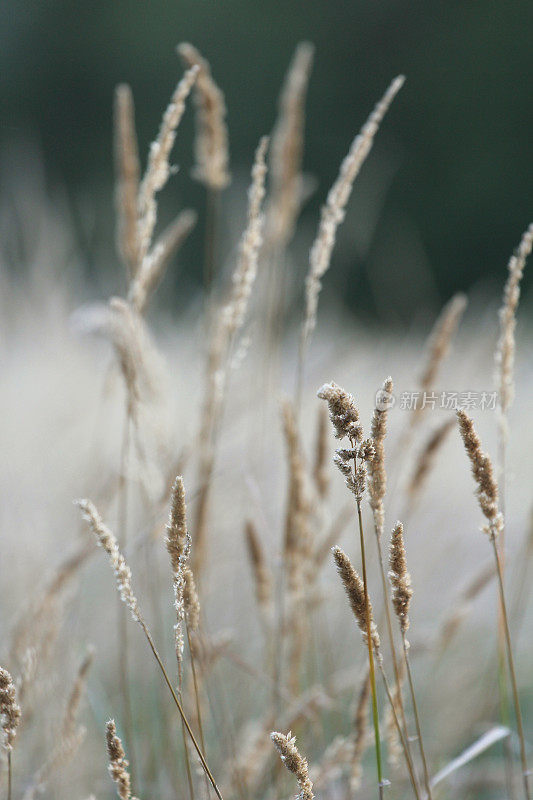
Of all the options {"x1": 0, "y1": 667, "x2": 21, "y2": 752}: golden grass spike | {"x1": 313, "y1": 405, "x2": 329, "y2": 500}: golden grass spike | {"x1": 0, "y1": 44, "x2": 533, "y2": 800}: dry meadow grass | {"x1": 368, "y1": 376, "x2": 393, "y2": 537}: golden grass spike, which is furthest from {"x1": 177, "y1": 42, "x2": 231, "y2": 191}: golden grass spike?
{"x1": 0, "y1": 667, "x2": 21, "y2": 752}: golden grass spike

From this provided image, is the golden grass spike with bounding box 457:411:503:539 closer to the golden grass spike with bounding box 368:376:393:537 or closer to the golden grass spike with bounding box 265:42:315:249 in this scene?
the golden grass spike with bounding box 368:376:393:537

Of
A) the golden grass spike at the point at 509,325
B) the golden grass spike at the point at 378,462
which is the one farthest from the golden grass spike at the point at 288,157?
the golden grass spike at the point at 378,462

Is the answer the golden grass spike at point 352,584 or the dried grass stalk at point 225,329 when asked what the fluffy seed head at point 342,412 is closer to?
the golden grass spike at point 352,584

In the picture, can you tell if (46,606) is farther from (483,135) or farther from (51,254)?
(483,135)

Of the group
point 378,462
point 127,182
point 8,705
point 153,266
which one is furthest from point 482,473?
point 127,182

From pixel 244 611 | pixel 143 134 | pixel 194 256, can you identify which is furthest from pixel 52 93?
pixel 244 611
